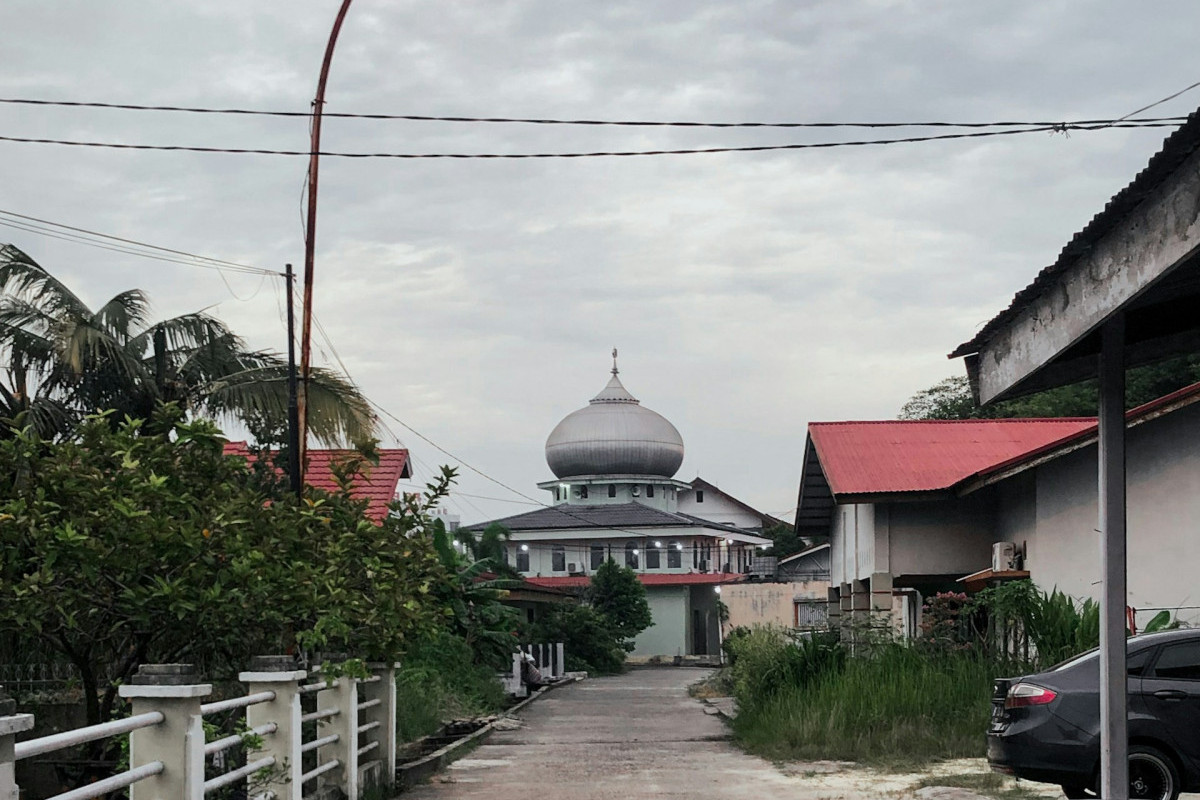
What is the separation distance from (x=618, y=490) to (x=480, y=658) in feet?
151

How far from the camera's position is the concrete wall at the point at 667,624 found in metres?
68.4

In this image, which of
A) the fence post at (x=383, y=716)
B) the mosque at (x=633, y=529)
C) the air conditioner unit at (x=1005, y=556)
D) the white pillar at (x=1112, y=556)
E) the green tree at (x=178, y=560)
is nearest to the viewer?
the white pillar at (x=1112, y=556)

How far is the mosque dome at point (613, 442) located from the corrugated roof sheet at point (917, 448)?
45409mm

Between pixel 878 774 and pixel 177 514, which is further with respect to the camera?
pixel 878 774

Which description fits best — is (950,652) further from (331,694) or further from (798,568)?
(798,568)

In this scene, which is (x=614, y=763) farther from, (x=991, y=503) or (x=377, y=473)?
(x=377, y=473)

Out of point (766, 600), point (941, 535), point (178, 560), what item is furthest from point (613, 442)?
point (178, 560)

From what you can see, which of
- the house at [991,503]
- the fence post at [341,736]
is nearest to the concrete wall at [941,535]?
the house at [991,503]

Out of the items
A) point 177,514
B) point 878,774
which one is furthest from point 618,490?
point 177,514

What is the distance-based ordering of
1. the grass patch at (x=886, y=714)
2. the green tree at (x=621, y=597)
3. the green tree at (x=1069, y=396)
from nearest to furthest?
the grass patch at (x=886, y=714) < the green tree at (x=1069, y=396) < the green tree at (x=621, y=597)

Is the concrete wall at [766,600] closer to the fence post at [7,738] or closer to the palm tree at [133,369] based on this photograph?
the palm tree at [133,369]

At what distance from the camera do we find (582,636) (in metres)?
53.2

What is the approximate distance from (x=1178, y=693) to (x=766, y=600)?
50.3 m

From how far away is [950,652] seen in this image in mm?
21875
